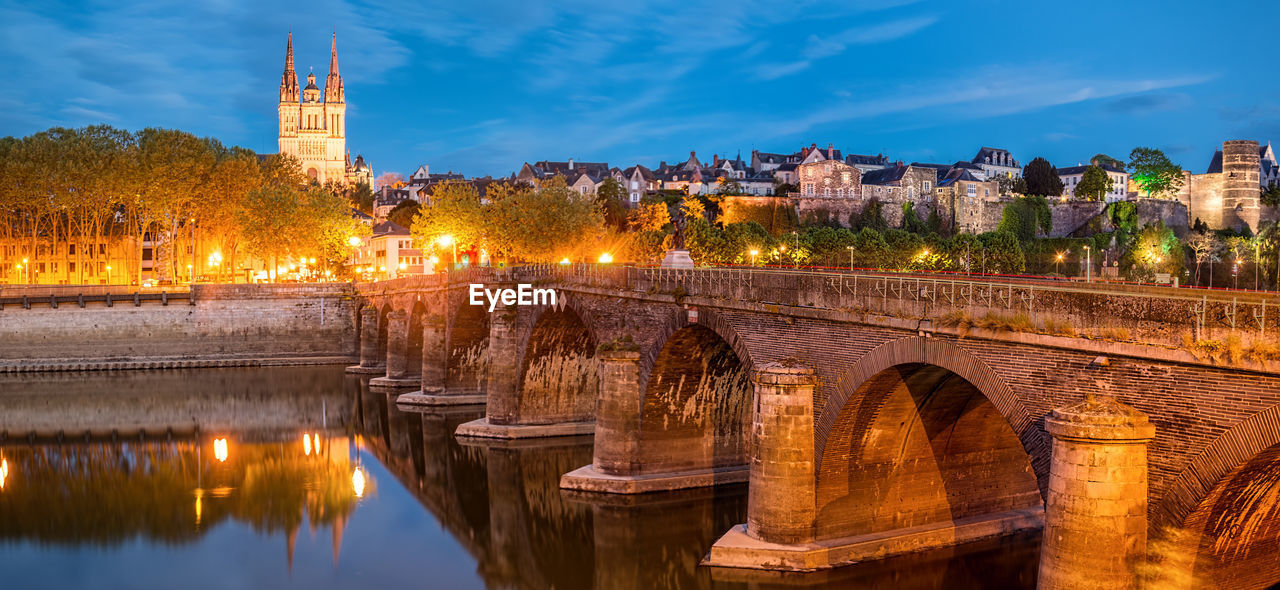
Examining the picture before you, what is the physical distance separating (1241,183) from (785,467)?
131481mm

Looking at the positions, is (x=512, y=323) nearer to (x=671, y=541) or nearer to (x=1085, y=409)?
(x=671, y=541)

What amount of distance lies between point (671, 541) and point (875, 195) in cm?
11922

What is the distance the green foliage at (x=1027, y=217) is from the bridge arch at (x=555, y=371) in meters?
100

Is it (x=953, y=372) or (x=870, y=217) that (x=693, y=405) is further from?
(x=870, y=217)

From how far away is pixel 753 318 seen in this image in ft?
91.9

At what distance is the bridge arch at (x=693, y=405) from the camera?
34.2 meters

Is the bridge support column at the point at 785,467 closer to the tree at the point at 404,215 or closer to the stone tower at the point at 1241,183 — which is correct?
the tree at the point at 404,215

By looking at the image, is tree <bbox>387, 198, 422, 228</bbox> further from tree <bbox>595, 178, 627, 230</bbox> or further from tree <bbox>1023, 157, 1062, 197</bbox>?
tree <bbox>1023, 157, 1062, 197</bbox>

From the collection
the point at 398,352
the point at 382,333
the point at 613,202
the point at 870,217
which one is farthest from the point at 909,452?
the point at 870,217

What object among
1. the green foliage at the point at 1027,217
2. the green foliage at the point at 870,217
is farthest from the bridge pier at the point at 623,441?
the green foliage at the point at 1027,217

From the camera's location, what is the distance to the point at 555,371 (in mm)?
46594

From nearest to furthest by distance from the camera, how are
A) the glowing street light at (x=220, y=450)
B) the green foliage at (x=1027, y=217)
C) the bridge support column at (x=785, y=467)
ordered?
the bridge support column at (x=785, y=467)
the glowing street light at (x=220, y=450)
the green foliage at (x=1027, y=217)

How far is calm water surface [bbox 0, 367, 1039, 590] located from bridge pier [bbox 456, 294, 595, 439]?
39.6 inches

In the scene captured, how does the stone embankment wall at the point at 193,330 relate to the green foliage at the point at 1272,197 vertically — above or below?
below
